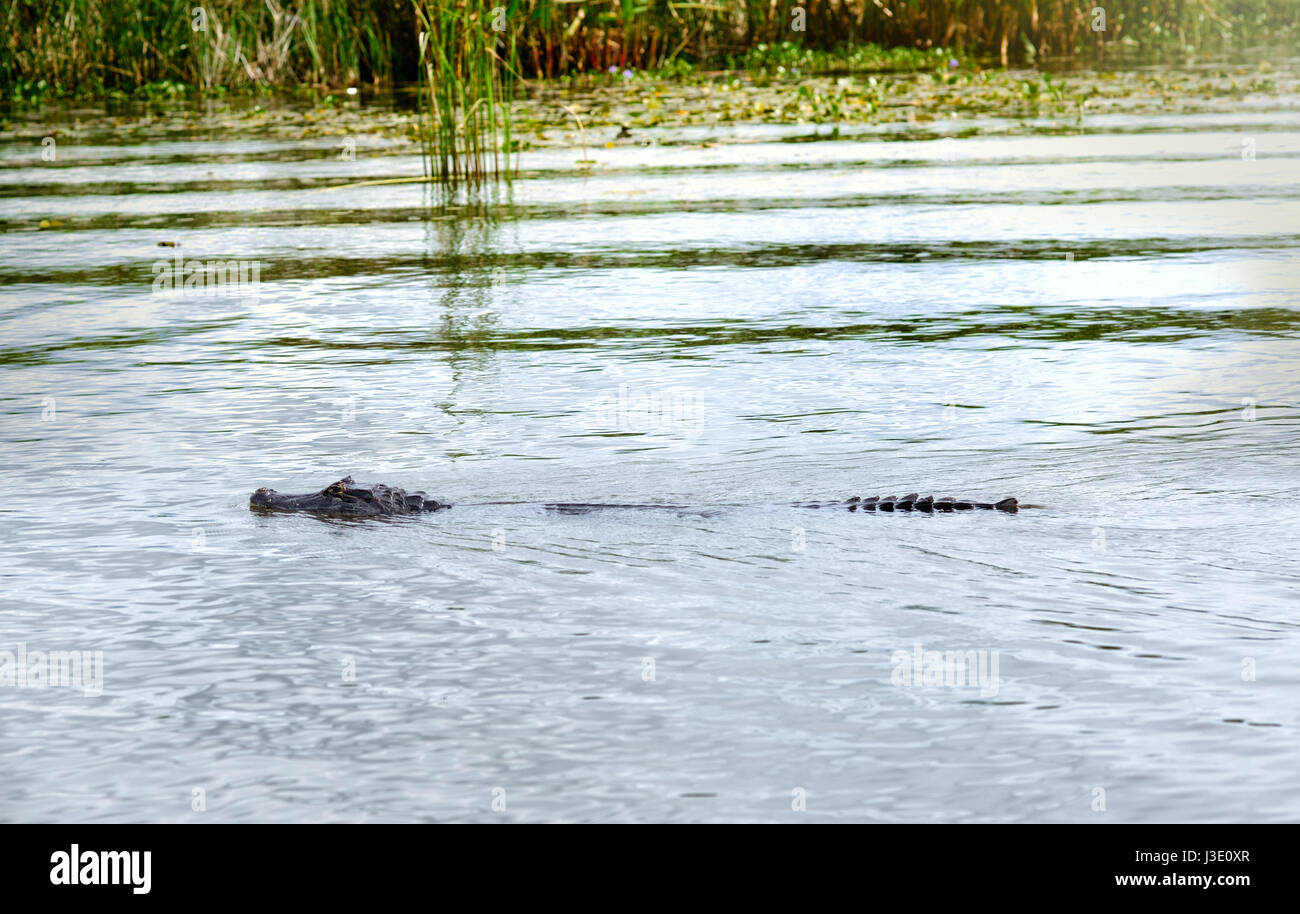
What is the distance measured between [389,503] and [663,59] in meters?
22.9

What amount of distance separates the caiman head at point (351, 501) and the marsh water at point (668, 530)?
0.07 metres

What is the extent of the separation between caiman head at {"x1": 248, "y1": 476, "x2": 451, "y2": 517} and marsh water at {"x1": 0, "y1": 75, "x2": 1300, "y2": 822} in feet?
0.25

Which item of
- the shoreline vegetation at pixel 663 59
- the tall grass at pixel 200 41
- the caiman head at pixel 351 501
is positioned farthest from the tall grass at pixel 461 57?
the tall grass at pixel 200 41

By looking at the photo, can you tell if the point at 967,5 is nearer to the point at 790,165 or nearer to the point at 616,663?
the point at 790,165

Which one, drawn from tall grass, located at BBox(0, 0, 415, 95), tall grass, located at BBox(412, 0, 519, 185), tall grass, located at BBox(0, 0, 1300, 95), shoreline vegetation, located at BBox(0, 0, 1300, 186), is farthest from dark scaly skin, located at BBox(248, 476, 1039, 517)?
tall grass, located at BBox(0, 0, 415, 95)

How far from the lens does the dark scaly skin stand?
5.32 m

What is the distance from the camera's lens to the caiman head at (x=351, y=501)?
5.44m

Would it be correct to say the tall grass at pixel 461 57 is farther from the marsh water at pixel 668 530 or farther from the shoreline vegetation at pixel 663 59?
the shoreline vegetation at pixel 663 59

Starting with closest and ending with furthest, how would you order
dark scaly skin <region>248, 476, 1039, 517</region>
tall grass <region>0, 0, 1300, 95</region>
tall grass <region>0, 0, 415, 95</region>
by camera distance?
dark scaly skin <region>248, 476, 1039, 517</region>
tall grass <region>0, 0, 415, 95</region>
tall grass <region>0, 0, 1300, 95</region>

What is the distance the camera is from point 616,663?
412cm

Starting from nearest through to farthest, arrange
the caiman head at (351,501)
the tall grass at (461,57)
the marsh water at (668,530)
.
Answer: the marsh water at (668,530) < the caiman head at (351,501) < the tall grass at (461,57)

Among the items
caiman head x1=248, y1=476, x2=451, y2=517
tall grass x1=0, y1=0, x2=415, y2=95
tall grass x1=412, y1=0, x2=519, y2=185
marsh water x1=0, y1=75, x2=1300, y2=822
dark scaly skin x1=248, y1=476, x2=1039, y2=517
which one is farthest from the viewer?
tall grass x1=0, y1=0, x2=415, y2=95

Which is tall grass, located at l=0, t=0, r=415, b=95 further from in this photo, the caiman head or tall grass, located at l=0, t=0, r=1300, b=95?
the caiman head
